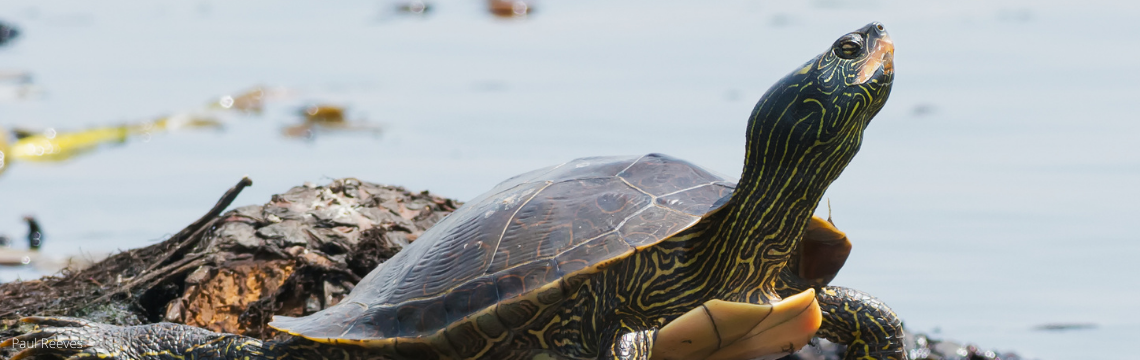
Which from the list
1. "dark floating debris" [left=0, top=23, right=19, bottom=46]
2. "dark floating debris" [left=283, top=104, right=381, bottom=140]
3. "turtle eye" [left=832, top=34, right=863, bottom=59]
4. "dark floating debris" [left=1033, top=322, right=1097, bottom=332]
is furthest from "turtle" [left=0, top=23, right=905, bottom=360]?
"dark floating debris" [left=0, top=23, right=19, bottom=46]

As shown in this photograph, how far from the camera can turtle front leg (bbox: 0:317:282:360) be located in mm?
3836

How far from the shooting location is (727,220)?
3309 mm

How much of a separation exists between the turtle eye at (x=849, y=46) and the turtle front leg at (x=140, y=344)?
2.15m

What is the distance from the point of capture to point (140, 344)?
390cm

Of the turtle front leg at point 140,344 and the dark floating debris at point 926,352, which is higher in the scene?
the turtle front leg at point 140,344

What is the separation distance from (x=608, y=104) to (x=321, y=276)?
14.2ft

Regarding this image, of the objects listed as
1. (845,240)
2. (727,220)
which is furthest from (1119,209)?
(727,220)

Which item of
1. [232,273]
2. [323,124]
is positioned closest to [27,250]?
[232,273]

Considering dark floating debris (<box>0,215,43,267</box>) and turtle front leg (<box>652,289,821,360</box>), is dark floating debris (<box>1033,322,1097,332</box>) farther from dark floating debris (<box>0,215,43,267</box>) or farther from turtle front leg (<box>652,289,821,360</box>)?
dark floating debris (<box>0,215,43,267</box>)

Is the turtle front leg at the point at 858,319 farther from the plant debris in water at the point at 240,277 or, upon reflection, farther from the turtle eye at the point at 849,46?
the turtle eye at the point at 849,46

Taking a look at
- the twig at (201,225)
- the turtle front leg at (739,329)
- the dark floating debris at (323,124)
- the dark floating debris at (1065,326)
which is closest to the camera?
the turtle front leg at (739,329)

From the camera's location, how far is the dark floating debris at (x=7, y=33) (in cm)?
1226

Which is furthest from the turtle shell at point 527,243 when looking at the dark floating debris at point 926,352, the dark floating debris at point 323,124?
the dark floating debris at point 323,124

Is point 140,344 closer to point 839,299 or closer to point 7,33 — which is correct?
point 839,299
